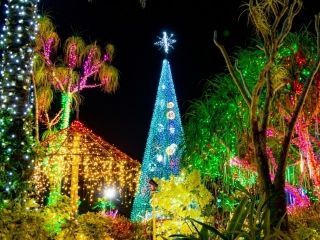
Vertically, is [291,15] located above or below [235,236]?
above

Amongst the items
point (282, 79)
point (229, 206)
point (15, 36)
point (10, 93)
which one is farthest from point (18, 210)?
point (282, 79)

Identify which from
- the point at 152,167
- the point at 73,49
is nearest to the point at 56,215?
the point at 73,49

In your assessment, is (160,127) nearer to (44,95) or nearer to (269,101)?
(44,95)

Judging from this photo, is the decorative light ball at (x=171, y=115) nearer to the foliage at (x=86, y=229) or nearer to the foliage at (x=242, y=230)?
the foliage at (x=86, y=229)

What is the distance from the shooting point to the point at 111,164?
42.3 ft

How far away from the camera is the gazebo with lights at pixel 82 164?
11891mm

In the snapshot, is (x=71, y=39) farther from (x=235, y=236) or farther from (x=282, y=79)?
(x=235, y=236)

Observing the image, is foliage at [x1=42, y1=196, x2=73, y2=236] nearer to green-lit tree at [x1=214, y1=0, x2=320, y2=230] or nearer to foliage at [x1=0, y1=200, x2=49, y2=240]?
foliage at [x1=0, y1=200, x2=49, y2=240]

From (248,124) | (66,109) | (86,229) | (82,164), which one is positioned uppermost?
(66,109)

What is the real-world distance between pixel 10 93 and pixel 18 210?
7.31ft

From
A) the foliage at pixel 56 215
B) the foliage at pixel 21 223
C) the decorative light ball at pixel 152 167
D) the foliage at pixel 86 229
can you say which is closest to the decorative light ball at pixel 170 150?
the decorative light ball at pixel 152 167

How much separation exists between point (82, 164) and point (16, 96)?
522cm

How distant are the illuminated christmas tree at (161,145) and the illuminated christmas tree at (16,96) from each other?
36.2ft

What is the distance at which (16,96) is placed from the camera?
7945 mm
